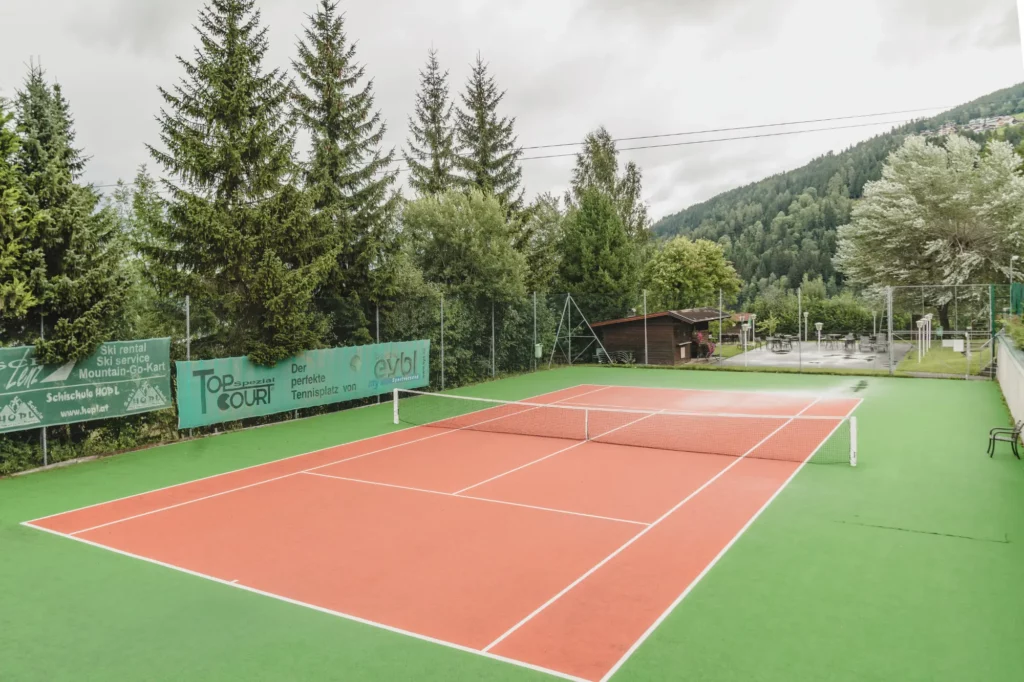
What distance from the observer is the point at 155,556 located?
7707mm

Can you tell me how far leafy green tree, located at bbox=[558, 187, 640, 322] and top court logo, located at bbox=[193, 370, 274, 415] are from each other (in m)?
20.7

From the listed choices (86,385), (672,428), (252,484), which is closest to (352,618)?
(252,484)

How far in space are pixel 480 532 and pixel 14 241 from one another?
9358 mm

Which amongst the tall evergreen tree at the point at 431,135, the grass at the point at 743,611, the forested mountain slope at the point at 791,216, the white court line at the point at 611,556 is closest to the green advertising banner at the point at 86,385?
the grass at the point at 743,611

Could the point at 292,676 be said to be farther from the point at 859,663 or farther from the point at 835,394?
the point at 835,394

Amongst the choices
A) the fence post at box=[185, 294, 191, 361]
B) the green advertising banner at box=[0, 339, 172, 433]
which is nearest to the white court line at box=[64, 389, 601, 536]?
the green advertising banner at box=[0, 339, 172, 433]

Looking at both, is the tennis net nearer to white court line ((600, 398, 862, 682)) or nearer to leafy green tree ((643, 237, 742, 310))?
white court line ((600, 398, 862, 682))

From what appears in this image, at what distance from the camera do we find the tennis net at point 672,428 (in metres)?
12.6

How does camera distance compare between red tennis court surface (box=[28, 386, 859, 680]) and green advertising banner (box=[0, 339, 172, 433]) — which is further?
green advertising banner (box=[0, 339, 172, 433])

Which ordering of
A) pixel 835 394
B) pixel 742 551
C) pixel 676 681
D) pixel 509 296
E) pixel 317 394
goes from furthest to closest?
pixel 509 296 → pixel 835 394 → pixel 317 394 → pixel 742 551 → pixel 676 681

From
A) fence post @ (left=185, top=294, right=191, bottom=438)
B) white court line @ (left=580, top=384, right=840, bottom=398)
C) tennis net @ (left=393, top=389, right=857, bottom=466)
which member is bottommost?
tennis net @ (left=393, top=389, right=857, bottom=466)

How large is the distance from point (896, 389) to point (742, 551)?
16.6 m

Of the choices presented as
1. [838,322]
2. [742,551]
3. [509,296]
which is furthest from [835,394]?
[838,322]

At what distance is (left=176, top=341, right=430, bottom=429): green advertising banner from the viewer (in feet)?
48.4
